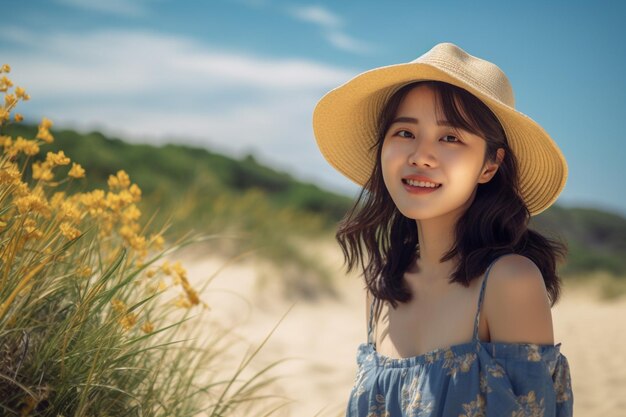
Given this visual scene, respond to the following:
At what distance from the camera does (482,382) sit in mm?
2107

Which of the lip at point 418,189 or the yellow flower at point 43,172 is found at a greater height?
the lip at point 418,189

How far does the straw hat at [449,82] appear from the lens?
2.30m

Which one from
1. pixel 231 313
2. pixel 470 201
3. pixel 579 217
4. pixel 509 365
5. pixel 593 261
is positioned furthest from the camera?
pixel 579 217

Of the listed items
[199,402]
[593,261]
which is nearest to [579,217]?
[593,261]

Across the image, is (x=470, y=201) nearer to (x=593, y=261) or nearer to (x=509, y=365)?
(x=509, y=365)

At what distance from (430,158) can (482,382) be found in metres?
0.71

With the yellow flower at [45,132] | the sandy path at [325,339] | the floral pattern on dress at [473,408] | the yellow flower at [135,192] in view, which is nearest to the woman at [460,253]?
the floral pattern on dress at [473,408]

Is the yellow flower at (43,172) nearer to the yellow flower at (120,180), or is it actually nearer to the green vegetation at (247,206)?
the yellow flower at (120,180)

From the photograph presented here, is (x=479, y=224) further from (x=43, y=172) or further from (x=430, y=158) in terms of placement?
(x=43, y=172)

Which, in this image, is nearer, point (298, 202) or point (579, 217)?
point (298, 202)

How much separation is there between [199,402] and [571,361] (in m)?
A: 4.25

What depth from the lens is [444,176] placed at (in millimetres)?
2273

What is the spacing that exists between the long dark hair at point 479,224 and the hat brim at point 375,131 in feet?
0.16

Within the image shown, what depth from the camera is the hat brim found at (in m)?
2.33
